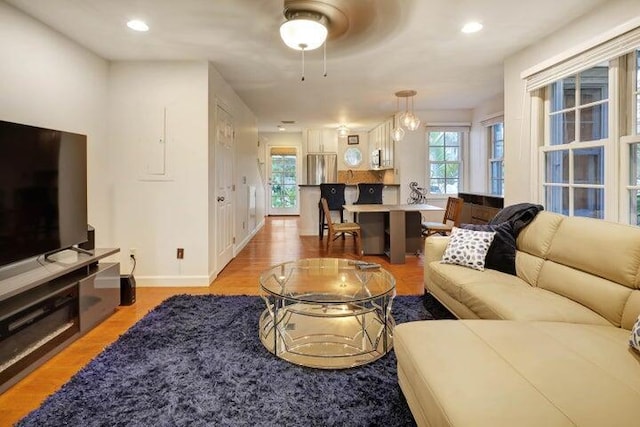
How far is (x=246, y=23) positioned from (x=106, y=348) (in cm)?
258

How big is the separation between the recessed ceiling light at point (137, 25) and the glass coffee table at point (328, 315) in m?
2.20

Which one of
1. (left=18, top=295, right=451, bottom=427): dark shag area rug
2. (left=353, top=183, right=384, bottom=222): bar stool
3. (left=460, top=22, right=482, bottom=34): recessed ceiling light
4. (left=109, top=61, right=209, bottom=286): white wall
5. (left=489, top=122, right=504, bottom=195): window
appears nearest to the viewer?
(left=18, top=295, right=451, bottom=427): dark shag area rug

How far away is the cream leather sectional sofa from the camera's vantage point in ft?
3.56

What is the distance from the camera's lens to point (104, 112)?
3664 mm

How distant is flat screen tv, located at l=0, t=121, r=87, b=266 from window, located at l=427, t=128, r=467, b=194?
18.1ft

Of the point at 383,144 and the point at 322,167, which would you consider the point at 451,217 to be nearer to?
the point at 383,144

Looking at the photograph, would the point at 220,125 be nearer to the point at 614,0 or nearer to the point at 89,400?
the point at 89,400

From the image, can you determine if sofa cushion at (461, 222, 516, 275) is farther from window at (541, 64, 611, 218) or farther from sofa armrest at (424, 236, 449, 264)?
window at (541, 64, 611, 218)

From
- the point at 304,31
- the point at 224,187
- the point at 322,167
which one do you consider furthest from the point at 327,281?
the point at 322,167

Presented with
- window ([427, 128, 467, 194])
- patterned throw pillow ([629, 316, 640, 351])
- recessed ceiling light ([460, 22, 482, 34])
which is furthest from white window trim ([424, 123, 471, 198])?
patterned throw pillow ([629, 316, 640, 351])

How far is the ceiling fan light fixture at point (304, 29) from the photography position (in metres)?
2.51

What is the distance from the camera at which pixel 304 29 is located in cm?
252

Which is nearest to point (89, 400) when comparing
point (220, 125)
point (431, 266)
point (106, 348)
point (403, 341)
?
point (106, 348)

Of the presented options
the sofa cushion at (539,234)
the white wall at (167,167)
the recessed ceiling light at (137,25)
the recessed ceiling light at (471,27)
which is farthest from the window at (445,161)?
the recessed ceiling light at (137,25)
